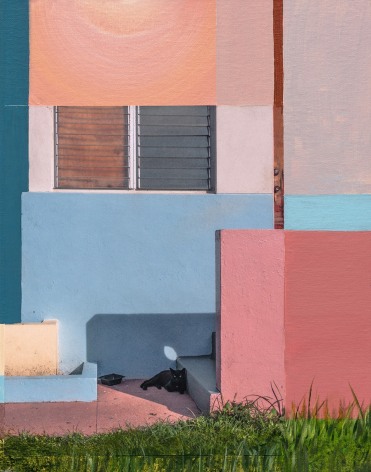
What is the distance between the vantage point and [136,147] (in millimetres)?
9852

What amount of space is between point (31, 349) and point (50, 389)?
0.93m

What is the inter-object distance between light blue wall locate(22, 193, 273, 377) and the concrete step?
1.44 feet

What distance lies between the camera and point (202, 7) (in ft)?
29.1

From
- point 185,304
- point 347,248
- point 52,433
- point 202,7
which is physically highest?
point 202,7

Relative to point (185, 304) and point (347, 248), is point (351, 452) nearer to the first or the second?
point (347, 248)

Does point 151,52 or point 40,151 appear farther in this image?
point 40,151

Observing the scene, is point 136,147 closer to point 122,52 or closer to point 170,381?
point 122,52

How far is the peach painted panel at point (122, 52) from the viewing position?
8461mm

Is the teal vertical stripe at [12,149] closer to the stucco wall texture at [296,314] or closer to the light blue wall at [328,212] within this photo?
the light blue wall at [328,212]

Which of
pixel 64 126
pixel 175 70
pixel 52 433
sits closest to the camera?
pixel 52 433

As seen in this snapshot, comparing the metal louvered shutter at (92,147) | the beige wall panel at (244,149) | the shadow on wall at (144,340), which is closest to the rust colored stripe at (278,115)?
the beige wall panel at (244,149)

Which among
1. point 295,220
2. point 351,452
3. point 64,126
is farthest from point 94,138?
point 351,452

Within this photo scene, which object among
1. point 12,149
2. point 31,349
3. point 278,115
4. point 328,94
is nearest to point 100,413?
point 31,349

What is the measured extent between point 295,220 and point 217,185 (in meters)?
1.04
